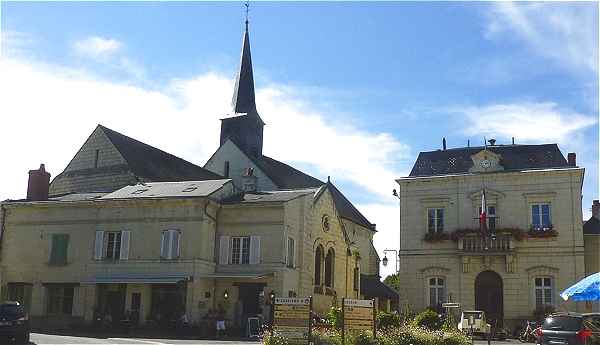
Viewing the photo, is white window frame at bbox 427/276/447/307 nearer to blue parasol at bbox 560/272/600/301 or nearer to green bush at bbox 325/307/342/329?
green bush at bbox 325/307/342/329

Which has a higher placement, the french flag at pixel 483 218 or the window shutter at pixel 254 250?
the french flag at pixel 483 218

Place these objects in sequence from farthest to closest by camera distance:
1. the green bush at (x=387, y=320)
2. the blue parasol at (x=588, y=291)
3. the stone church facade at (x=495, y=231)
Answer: the stone church facade at (x=495, y=231), the green bush at (x=387, y=320), the blue parasol at (x=588, y=291)

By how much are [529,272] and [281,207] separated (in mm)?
12485

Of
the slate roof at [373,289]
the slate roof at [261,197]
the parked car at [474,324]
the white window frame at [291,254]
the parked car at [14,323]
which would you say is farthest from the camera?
the slate roof at [373,289]

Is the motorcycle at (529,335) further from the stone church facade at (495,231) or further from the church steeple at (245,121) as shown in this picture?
the church steeple at (245,121)

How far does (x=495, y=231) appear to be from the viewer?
3288 cm

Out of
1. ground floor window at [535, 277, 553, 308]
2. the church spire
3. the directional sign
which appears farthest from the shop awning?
the church spire

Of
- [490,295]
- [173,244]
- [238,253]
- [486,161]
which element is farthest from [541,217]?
[173,244]

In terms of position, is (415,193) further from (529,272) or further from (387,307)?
(387,307)

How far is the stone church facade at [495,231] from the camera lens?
3197 cm

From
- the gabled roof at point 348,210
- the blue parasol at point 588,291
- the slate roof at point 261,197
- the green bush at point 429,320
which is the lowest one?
the green bush at point 429,320

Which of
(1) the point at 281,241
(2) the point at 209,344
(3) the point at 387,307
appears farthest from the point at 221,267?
(3) the point at 387,307

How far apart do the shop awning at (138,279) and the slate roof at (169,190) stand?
370 centimetres

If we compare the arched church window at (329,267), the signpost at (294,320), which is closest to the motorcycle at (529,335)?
the arched church window at (329,267)
